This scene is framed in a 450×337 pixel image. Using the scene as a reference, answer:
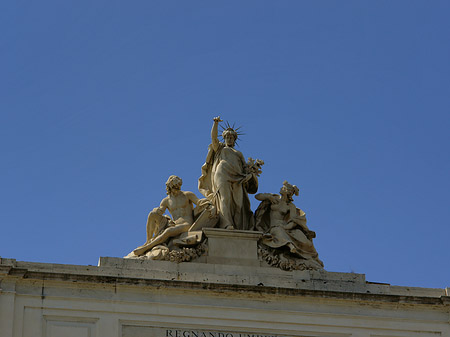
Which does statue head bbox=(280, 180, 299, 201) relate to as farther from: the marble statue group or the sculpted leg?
the sculpted leg

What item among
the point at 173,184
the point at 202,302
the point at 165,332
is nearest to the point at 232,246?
the point at 202,302

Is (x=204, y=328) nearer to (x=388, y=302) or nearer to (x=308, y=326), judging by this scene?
(x=308, y=326)

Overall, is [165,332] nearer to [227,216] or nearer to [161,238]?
[161,238]

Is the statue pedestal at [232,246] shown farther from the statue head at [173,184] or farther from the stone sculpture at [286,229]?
the statue head at [173,184]

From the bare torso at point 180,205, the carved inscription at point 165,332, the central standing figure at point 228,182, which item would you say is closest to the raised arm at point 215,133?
the central standing figure at point 228,182

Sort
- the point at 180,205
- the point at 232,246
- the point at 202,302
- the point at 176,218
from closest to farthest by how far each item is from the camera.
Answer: the point at 202,302, the point at 232,246, the point at 176,218, the point at 180,205

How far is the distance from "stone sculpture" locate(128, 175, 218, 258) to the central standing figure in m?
0.32

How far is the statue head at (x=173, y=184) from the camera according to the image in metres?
32.1

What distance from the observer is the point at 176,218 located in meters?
32.0

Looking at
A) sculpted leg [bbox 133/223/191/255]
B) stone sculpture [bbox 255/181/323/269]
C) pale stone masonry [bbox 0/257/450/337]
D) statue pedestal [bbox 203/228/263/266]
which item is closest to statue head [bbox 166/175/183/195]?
sculpted leg [bbox 133/223/191/255]

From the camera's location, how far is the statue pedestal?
31.4 m

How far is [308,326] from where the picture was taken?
30.9 m

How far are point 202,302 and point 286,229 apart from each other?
2938 millimetres

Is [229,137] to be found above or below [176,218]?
above
